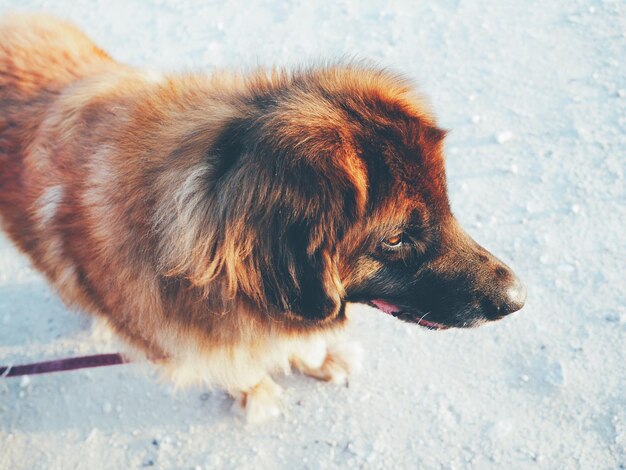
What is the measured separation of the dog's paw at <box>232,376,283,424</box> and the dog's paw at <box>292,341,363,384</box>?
0.19 meters

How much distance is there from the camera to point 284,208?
5.69 ft

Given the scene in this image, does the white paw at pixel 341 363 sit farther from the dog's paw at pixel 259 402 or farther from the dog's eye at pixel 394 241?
the dog's eye at pixel 394 241

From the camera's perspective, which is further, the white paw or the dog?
the white paw

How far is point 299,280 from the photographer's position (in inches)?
71.7

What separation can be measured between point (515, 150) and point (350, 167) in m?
2.23

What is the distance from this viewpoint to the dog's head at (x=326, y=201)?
5.68 feet

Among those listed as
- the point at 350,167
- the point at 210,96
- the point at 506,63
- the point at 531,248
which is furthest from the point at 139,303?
the point at 506,63

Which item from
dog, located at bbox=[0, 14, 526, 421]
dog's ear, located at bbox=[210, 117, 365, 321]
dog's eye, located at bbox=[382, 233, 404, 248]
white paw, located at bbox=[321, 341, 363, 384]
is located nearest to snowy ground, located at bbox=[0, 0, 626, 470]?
white paw, located at bbox=[321, 341, 363, 384]

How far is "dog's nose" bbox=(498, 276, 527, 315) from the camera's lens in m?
2.09

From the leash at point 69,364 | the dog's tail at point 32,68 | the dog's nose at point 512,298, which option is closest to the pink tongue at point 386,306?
the dog's nose at point 512,298

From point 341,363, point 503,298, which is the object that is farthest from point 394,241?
point 341,363

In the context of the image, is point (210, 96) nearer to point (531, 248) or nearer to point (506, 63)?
point (531, 248)

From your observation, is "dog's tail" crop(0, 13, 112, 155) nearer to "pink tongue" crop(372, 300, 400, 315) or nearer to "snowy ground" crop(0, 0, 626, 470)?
"snowy ground" crop(0, 0, 626, 470)

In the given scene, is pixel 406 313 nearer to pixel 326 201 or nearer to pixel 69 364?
pixel 326 201
